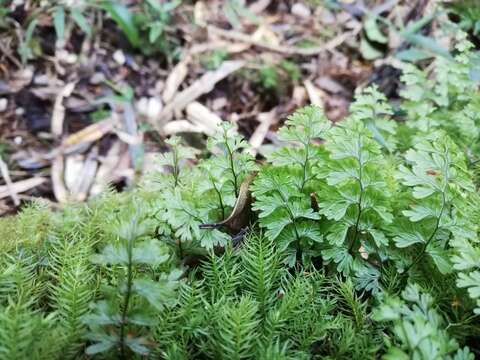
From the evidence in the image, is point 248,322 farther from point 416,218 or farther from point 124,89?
point 124,89

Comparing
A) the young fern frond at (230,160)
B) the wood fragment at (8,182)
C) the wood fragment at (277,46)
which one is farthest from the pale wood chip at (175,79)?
the young fern frond at (230,160)

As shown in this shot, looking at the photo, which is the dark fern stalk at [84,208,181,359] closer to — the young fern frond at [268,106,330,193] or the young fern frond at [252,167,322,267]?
the young fern frond at [252,167,322,267]

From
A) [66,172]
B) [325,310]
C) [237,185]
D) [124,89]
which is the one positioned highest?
[237,185]

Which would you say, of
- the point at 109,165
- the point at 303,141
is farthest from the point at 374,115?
the point at 109,165

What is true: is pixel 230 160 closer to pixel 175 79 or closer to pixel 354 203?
pixel 354 203

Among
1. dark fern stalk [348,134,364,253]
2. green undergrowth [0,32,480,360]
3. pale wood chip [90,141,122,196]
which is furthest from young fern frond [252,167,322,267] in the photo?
pale wood chip [90,141,122,196]

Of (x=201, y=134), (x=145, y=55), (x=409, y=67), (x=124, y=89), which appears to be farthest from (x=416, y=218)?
(x=145, y=55)
